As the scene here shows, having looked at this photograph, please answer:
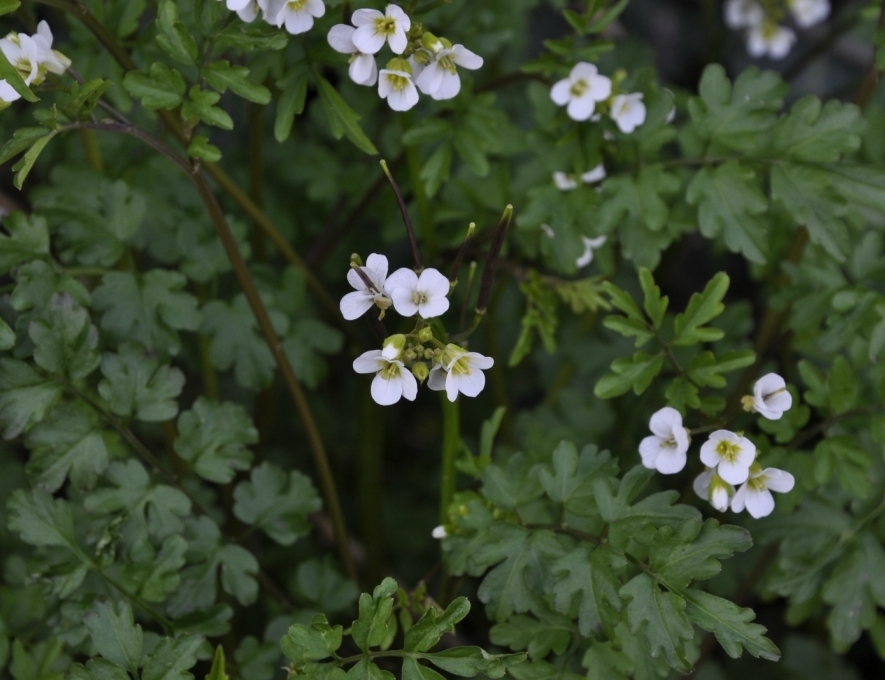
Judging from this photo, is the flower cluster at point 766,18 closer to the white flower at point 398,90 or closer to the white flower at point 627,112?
the white flower at point 627,112

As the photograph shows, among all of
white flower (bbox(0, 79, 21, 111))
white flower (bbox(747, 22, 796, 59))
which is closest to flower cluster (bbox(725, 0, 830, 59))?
white flower (bbox(747, 22, 796, 59))

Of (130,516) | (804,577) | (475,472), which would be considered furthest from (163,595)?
(804,577)

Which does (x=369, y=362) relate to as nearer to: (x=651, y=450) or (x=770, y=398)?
(x=651, y=450)

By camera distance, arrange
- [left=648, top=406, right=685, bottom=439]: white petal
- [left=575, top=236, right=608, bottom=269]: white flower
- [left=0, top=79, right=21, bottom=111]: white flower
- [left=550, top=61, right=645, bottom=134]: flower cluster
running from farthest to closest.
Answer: [left=575, top=236, right=608, bottom=269]: white flower → [left=550, top=61, right=645, bottom=134]: flower cluster → [left=648, top=406, right=685, bottom=439]: white petal → [left=0, top=79, right=21, bottom=111]: white flower

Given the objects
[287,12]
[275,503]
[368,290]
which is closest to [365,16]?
[287,12]

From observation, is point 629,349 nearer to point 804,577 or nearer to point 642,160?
point 642,160

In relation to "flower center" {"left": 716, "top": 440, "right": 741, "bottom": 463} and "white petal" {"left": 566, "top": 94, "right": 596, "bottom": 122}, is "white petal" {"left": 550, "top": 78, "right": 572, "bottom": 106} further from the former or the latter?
"flower center" {"left": 716, "top": 440, "right": 741, "bottom": 463}

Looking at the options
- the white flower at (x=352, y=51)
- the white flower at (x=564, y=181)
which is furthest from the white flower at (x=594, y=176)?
the white flower at (x=352, y=51)
